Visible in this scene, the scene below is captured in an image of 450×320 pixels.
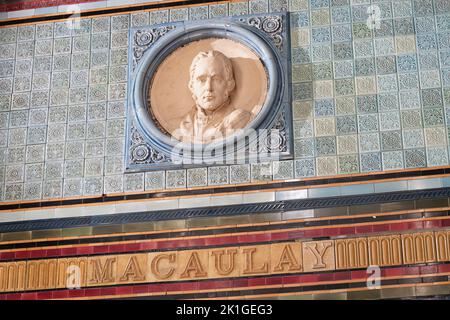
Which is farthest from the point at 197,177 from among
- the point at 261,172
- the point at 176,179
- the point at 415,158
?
the point at 415,158

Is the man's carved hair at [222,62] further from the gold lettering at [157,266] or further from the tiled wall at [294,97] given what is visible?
the gold lettering at [157,266]

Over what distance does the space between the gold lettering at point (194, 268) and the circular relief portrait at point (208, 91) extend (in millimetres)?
1230

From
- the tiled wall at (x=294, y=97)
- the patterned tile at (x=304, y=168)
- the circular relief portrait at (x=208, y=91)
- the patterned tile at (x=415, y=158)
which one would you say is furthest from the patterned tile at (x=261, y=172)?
the patterned tile at (x=415, y=158)

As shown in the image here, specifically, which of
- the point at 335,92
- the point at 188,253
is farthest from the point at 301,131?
the point at 188,253

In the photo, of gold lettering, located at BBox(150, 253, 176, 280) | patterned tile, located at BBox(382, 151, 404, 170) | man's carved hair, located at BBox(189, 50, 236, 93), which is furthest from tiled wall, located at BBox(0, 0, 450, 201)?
gold lettering, located at BBox(150, 253, 176, 280)

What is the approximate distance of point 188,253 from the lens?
10.8m

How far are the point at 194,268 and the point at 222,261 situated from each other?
277mm

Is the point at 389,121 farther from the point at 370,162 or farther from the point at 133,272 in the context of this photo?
the point at 133,272

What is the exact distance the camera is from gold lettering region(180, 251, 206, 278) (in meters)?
10.7

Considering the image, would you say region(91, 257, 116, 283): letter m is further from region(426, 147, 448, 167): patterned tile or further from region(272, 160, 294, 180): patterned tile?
region(426, 147, 448, 167): patterned tile

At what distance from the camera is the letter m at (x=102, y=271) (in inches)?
429

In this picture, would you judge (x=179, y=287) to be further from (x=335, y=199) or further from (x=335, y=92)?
(x=335, y=92)

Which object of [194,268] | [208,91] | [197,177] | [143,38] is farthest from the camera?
[143,38]

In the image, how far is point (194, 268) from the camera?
35.1ft
